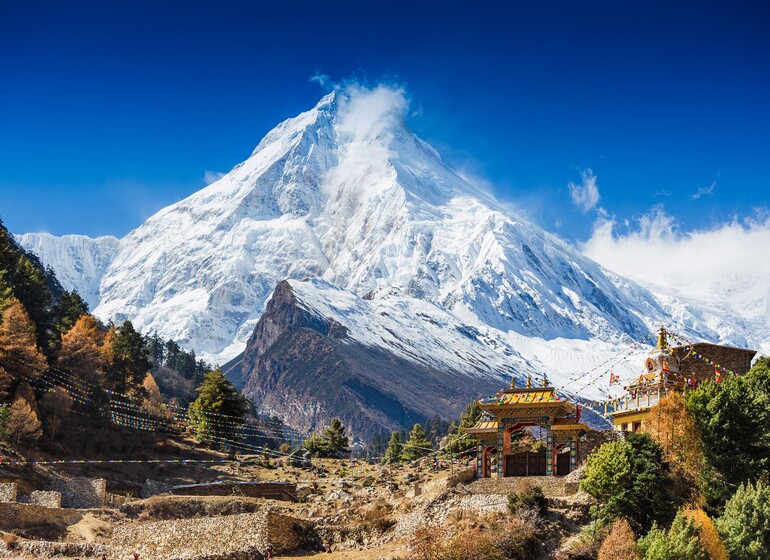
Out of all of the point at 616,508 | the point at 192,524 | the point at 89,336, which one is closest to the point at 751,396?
the point at 616,508

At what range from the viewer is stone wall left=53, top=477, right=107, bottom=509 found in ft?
179

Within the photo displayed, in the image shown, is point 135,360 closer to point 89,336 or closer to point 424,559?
point 89,336

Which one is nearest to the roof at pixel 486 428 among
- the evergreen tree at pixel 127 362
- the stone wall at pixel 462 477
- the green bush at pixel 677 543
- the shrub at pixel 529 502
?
the stone wall at pixel 462 477

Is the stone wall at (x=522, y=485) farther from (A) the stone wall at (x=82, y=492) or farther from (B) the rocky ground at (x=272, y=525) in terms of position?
(A) the stone wall at (x=82, y=492)

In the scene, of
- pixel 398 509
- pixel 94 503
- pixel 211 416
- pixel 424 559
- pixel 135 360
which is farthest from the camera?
pixel 135 360

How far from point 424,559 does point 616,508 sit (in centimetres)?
897

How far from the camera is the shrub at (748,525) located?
122 ft

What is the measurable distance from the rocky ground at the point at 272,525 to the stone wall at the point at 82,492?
165 cm

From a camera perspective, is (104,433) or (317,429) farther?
(317,429)

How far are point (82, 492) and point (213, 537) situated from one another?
45.7 ft

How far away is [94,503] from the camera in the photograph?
5488 cm

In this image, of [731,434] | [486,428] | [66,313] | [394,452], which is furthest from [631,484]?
[66,313]

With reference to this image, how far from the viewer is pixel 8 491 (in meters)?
50.8

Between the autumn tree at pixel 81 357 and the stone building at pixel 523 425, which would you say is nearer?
the stone building at pixel 523 425
